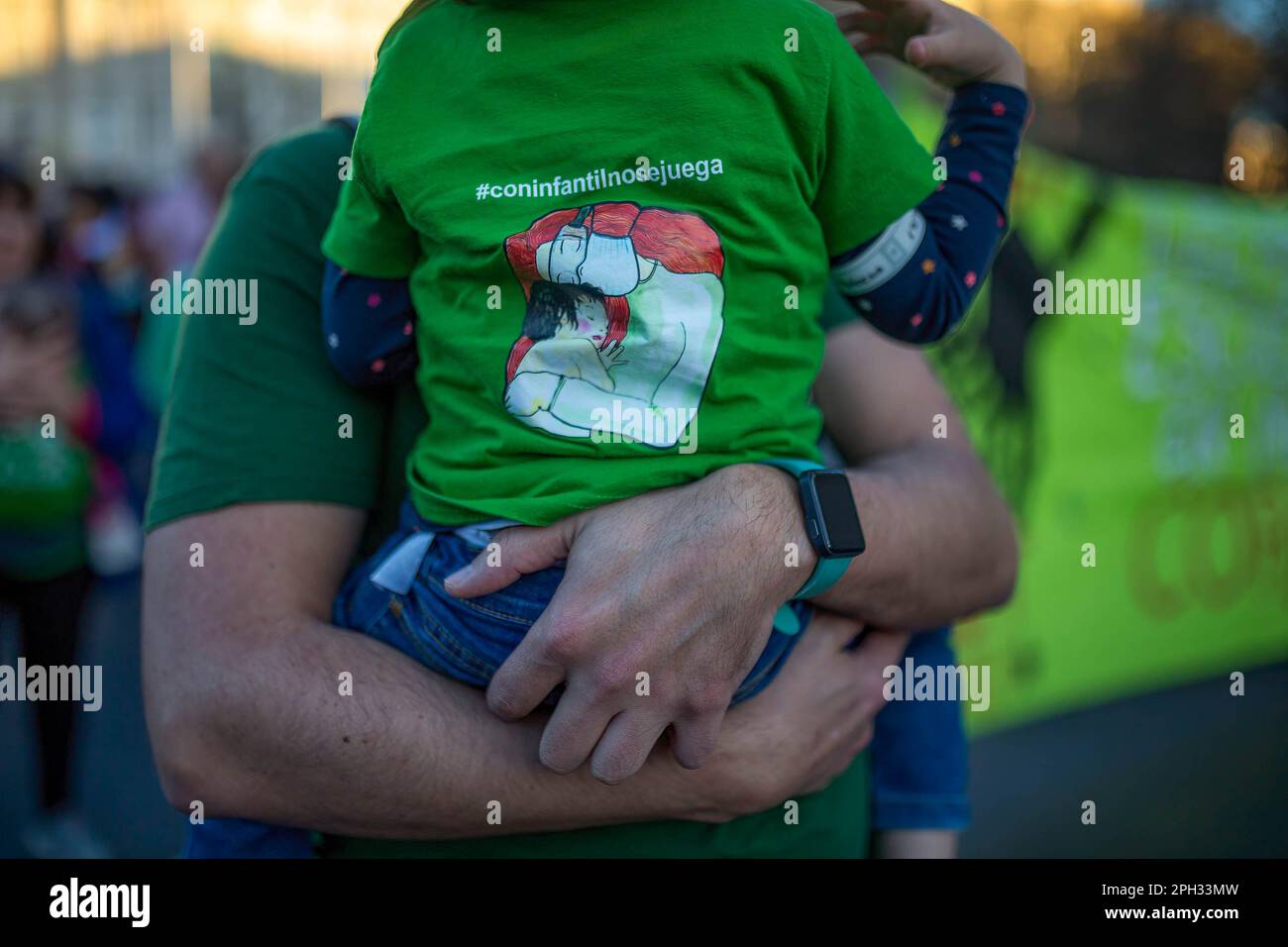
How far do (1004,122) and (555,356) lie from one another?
2.23 ft

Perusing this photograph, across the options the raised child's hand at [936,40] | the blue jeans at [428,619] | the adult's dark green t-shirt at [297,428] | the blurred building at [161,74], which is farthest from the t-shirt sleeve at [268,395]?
the blurred building at [161,74]

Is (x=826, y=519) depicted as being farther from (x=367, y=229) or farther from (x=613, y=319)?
(x=367, y=229)

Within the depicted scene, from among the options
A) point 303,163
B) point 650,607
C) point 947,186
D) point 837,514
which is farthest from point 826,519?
point 303,163

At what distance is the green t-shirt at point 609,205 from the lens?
1253 mm

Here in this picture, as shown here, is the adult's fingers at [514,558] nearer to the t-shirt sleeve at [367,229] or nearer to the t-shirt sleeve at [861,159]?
the t-shirt sleeve at [367,229]

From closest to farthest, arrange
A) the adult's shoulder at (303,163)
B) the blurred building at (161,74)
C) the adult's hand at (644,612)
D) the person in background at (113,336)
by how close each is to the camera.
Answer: the adult's hand at (644,612) → the adult's shoulder at (303,163) → the person in background at (113,336) → the blurred building at (161,74)

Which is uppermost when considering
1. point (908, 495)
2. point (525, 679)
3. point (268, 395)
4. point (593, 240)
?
point (593, 240)

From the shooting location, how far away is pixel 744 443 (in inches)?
52.1

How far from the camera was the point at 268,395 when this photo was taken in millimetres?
1449

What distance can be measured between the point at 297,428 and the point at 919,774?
40.1 inches

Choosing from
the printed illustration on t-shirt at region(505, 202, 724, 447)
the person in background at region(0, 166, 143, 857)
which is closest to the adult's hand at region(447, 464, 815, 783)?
the printed illustration on t-shirt at region(505, 202, 724, 447)

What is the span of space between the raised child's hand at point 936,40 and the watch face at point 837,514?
56 centimetres

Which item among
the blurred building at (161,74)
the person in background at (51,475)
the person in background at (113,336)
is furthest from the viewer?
the blurred building at (161,74)
